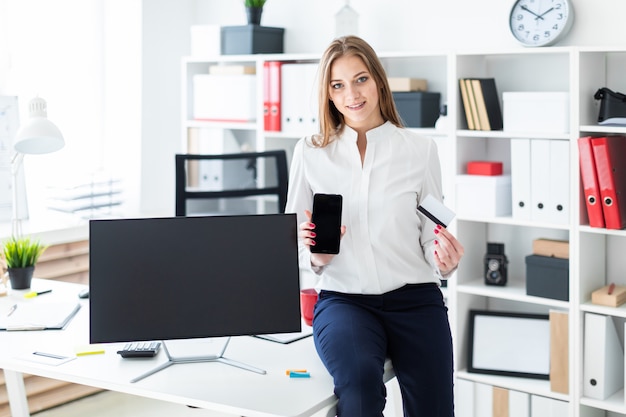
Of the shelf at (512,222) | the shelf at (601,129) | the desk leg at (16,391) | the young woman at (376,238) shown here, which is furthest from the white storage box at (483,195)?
the desk leg at (16,391)

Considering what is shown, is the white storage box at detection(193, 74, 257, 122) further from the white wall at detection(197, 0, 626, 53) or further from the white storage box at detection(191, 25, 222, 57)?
the white wall at detection(197, 0, 626, 53)

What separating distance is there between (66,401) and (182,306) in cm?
214

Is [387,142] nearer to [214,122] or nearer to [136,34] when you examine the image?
[214,122]

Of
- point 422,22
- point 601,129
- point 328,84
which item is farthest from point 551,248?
point 328,84

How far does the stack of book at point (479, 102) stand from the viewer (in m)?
3.35

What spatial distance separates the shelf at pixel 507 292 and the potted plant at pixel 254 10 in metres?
1.67

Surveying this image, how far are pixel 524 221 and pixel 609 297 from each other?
1.43 ft

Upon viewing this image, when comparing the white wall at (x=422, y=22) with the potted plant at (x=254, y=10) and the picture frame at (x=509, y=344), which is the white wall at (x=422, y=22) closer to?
the potted plant at (x=254, y=10)

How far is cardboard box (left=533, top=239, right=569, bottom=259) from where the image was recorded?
3293 millimetres

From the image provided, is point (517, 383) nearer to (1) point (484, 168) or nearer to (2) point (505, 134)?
(1) point (484, 168)

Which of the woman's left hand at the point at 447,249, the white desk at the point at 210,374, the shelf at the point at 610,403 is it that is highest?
the woman's left hand at the point at 447,249

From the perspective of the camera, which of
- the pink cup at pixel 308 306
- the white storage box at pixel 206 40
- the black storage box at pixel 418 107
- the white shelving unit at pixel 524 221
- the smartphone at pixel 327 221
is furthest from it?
the white storage box at pixel 206 40

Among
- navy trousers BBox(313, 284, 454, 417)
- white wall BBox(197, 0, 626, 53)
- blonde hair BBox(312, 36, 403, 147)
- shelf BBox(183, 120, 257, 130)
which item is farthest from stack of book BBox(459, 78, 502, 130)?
navy trousers BBox(313, 284, 454, 417)

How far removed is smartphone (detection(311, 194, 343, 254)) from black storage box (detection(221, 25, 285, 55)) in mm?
2080
